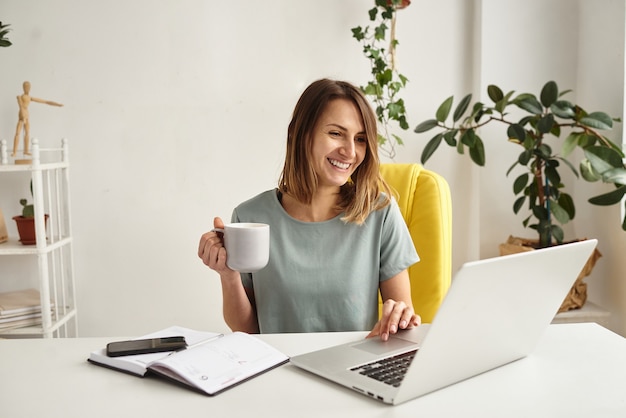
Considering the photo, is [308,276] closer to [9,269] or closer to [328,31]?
[328,31]

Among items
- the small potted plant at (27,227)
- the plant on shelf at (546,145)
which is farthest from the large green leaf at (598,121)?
the small potted plant at (27,227)

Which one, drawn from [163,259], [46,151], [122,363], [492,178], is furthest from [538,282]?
[46,151]

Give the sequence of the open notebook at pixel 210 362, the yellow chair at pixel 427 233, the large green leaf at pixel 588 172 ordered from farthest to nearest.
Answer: the large green leaf at pixel 588 172
the yellow chair at pixel 427 233
the open notebook at pixel 210 362

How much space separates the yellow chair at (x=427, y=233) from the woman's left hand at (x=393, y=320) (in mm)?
438

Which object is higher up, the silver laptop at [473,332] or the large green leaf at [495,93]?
the large green leaf at [495,93]

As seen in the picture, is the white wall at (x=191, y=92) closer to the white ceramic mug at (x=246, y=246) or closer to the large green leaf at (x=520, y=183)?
the large green leaf at (x=520, y=183)

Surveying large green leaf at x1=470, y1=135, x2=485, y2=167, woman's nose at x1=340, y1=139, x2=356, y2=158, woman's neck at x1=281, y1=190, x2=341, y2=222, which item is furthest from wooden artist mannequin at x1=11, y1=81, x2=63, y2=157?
large green leaf at x1=470, y1=135, x2=485, y2=167

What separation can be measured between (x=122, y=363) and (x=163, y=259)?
65.2 inches

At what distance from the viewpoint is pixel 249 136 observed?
8.50 feet

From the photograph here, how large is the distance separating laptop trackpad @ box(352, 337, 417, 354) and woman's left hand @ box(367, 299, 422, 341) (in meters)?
0.02

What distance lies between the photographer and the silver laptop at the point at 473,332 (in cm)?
78

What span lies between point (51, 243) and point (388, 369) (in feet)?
5.87

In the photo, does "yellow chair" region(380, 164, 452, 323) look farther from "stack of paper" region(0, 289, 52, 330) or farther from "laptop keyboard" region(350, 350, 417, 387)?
"stack of paper" region(0, 289, 52, 330)

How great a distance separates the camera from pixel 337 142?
1481 mm
